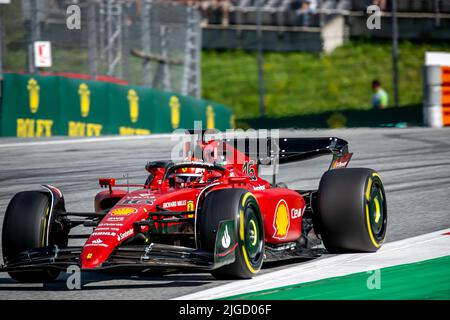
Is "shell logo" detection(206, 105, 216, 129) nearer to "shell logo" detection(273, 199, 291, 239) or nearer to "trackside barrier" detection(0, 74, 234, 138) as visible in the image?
"trackside barrier" detection(0, 74, 234, 138)

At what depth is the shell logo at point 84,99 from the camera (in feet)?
67.2

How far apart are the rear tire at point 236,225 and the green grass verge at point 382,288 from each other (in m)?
0.37

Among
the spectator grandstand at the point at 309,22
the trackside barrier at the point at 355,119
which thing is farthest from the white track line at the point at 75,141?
the spectator grandstand at the point at 309,22

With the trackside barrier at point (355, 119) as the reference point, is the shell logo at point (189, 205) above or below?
above

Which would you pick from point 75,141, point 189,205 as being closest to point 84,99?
point 75,141

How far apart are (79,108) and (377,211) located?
12647 millimetres

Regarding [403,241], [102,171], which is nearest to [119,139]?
[102,171]

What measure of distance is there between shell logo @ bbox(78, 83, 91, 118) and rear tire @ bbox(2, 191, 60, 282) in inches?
500

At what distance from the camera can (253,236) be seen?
752 cm

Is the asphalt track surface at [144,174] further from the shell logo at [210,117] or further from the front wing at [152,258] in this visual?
the shell logo at [210,117]

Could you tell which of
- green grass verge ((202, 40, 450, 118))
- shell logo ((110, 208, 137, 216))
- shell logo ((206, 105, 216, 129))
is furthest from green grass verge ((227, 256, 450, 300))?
green grass verge ((202, 40, 450, 118))

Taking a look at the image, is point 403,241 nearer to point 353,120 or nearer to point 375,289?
point 375,289

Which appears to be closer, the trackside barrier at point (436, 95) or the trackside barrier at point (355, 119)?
the trackside barrier at point (436, 95)

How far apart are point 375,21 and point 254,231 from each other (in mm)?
19592
